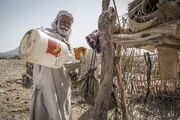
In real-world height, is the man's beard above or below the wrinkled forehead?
below

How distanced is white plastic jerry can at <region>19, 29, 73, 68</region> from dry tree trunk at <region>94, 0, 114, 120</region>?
689mm

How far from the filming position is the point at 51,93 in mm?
1832

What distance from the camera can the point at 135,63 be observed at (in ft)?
9.21

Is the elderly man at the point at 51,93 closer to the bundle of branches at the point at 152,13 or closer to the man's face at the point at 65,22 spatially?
the man's face at the point at 65,22

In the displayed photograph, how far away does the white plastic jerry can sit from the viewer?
1189mm

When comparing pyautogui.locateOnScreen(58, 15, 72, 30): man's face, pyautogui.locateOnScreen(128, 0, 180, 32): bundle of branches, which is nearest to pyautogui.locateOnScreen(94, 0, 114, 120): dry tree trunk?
pyautogui.locateOnScreen(128, 0, 180, 32): bundle of branches

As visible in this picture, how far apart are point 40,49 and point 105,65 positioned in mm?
983

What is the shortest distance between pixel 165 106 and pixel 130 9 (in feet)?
11.7

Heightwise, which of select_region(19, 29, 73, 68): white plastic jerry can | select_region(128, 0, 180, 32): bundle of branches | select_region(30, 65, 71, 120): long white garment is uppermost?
select_region(128, 0, 180, 32): bundle of branches

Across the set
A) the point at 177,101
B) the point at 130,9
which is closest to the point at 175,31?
the point at 130,9

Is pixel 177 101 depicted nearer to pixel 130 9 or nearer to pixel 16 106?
pixel 130 9

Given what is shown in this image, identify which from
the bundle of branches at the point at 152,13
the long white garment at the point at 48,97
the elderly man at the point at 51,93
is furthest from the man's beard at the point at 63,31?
the bundle of branches at the point at 152,13

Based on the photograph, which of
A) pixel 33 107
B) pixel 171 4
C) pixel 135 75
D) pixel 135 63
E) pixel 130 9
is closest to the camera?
pixel 171 4

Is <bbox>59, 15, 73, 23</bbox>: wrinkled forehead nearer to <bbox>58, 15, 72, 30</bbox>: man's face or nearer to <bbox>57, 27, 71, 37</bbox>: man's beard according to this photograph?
<bbox>58, 15, 72, 30</bbox>: man's face
